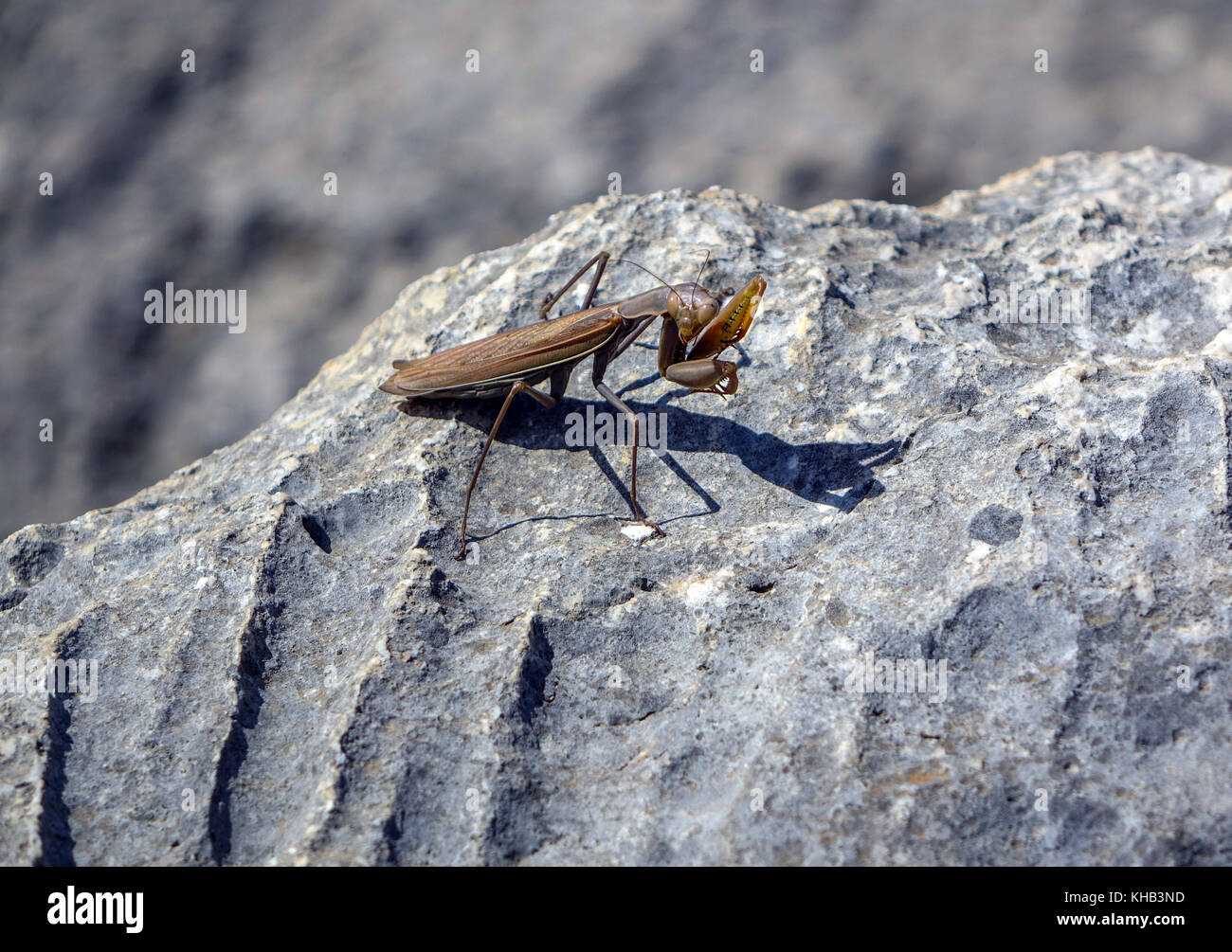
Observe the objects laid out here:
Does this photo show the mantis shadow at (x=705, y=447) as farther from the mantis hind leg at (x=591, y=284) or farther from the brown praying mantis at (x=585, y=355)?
the mantis hind leg at (x=591, y=284)

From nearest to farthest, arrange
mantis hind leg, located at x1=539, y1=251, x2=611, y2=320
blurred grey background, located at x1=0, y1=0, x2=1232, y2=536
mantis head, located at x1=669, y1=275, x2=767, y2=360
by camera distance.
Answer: mantis head, located at x1=669, y1=275, x2=767, y2=360
mantis hind leg, located at x1=539, y1=251, x2=611, y2=320
blurred grey background, located at x1=0, y1=0, x2=1232, y2=536

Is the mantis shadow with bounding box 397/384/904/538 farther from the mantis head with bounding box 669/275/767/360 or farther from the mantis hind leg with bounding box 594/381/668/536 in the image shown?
the mantis head with bounding box 669/275/767/360

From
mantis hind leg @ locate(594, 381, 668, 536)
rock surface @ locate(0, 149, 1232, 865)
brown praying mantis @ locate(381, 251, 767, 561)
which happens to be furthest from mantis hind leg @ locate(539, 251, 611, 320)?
mantis hind leg @ locate(594, 381, 668, 536)

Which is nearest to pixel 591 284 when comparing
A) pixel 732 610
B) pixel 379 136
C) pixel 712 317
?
pixel 712 317

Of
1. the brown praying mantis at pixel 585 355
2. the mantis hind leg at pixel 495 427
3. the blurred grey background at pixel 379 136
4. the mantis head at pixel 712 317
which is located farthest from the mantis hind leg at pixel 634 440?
the blurred grey background at pixel 379 136

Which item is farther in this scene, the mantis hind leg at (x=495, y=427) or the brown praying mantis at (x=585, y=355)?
the brown praying mantis at (x=585, y=355)

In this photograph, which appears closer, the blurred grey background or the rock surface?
the rock surface

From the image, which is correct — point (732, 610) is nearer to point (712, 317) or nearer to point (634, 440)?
point (634, 440)
